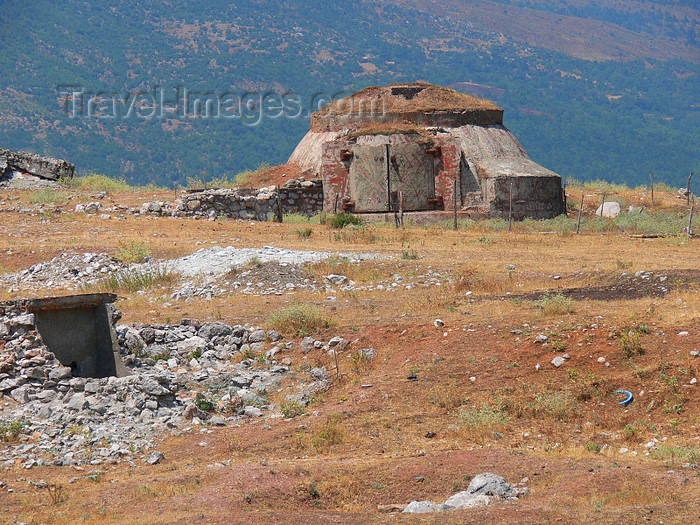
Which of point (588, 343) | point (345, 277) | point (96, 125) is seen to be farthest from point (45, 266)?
point (96, 125)

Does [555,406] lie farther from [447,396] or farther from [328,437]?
[328,437]

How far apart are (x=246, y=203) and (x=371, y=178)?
405 cm

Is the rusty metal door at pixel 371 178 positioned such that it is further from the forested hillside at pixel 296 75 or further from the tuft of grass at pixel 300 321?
the forested hillside at pixel 296 75

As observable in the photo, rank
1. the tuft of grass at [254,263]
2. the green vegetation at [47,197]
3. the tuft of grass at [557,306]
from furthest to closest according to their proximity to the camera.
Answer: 1. the green vegetation at [47,197]
2. the tuft of grass at [254,263]
3. the tuft of grass at [557,306]

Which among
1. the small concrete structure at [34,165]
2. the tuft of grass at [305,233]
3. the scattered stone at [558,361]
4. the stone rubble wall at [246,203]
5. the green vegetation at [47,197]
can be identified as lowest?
the scattered stone at [558,361]

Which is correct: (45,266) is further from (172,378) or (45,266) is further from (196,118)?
(196,118)

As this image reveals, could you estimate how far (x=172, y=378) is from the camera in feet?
38.2

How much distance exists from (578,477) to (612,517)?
3.71ft

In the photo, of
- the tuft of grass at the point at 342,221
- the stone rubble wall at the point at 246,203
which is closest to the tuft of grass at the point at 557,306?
the tuft of grass at the point at 342,221

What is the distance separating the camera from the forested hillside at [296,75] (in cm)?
8050

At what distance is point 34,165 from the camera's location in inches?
1363

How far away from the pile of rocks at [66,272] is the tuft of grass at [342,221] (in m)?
7.59

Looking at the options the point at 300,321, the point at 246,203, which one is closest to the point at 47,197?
the point at 246,203

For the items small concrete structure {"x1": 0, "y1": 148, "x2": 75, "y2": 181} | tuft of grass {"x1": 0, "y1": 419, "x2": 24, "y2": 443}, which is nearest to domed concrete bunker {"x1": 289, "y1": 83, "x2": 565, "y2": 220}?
small concrete structure {"x1": 0, "y1": 148, "x2": 75, "y2": 181}
